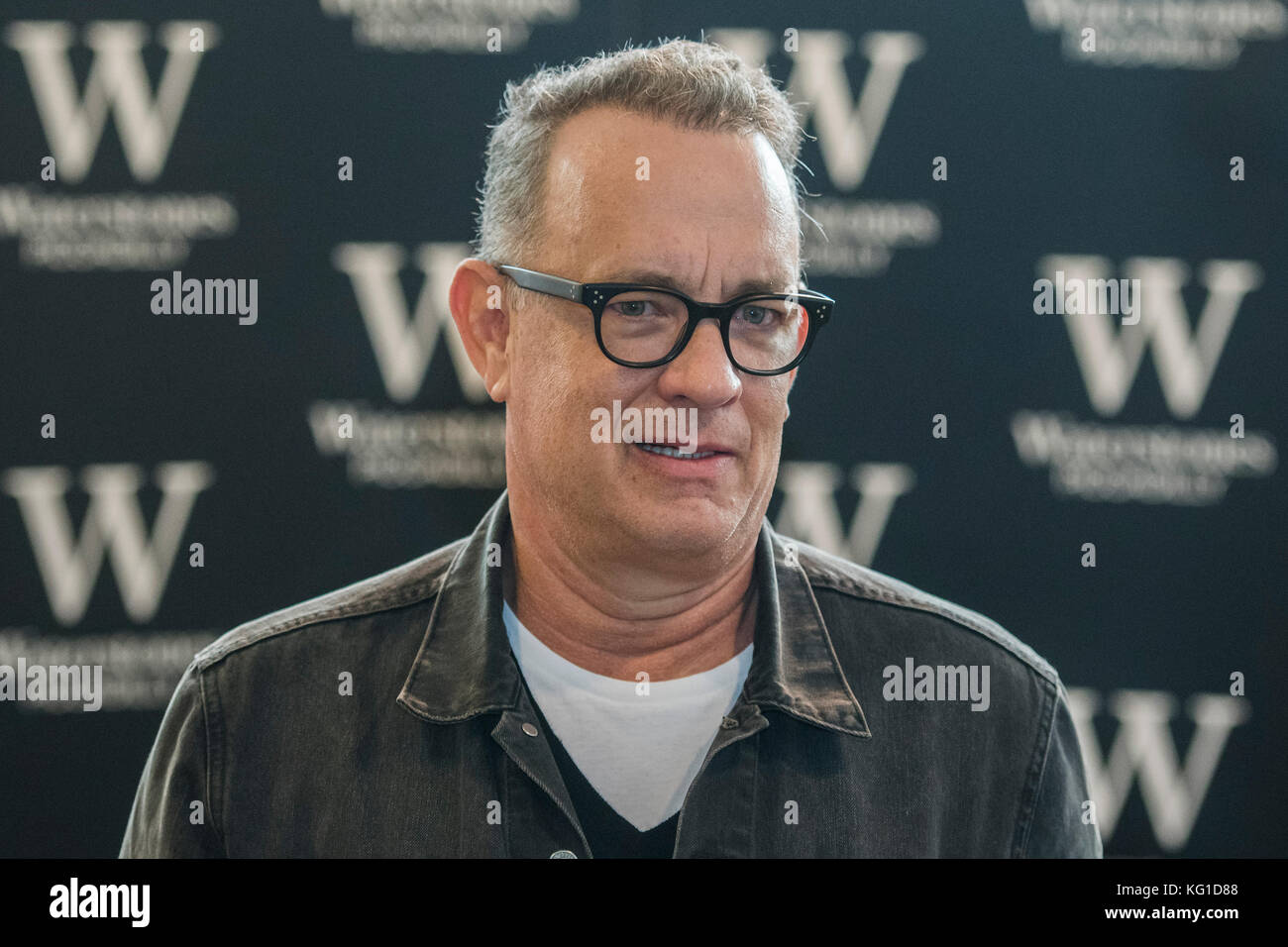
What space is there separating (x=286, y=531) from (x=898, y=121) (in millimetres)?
1297

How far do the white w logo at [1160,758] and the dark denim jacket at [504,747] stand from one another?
32cm

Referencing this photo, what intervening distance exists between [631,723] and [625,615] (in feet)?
0.48

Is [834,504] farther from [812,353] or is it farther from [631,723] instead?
[631,723]

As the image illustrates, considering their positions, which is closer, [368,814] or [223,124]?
[368,814]

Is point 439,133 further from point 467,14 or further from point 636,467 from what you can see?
point 636,467

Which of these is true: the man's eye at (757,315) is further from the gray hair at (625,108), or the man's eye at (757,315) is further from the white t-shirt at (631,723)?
the white t-shirt at (631,723)

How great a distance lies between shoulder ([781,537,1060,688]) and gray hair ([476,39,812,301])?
557mm

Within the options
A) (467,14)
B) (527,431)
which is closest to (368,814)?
(527,431)

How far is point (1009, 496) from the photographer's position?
1.79 metres

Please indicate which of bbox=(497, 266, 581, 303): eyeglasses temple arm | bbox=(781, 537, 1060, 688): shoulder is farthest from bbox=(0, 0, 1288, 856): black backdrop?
bbox=(497, 266, 581, 303): eyeglasses temple arm

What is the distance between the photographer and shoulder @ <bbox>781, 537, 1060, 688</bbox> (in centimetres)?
153

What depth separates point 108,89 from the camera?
173 cm

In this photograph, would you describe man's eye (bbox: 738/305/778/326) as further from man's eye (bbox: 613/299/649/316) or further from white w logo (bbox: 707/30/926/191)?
white w logo (bbox: 707/30/926/191)

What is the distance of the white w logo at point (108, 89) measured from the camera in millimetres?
1716
